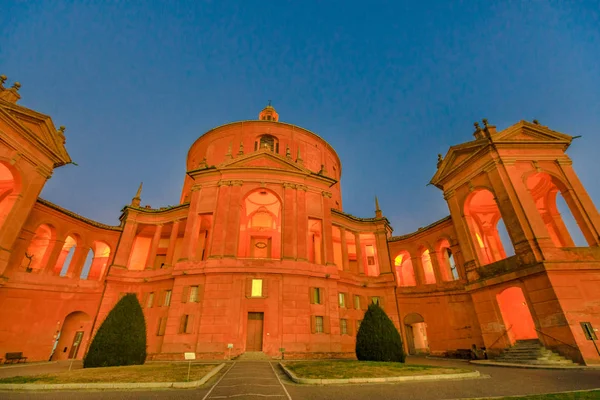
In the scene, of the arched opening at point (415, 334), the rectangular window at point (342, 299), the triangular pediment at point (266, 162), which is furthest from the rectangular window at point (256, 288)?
the arched opening at point (415, 334)

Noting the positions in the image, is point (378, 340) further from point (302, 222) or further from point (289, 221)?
point (289, 221)

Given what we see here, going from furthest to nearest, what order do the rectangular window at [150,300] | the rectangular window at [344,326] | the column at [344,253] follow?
the column at [344,253] < the rectangular window at [150,300] < the rectangular window at [344,326]

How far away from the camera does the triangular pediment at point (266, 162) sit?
88.4 feet

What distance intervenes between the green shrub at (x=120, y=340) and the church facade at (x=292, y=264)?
5.32 m

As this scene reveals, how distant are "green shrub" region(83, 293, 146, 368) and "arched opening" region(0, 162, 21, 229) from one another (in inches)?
526

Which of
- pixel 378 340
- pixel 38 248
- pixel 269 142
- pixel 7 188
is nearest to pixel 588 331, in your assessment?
pixel 378 340

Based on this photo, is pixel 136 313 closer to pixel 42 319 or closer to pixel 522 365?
pixel 42 319

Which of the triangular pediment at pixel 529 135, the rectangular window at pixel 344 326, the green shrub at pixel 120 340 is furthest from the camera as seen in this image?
the rectangular window at pixel 344 326

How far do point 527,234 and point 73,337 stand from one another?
128 feet

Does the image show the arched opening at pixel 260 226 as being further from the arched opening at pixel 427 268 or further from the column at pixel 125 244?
the arched opening at pixel 427 268

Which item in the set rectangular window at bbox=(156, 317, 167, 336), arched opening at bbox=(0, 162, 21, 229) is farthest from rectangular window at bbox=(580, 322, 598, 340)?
arched opening at bbox=(0, 162, 21, 229)

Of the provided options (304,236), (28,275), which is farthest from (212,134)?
(28,275)

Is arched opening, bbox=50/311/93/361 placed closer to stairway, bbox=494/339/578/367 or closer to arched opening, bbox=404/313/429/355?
arched opening, bbox=404/313/429/355

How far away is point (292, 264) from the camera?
22.6 meters
